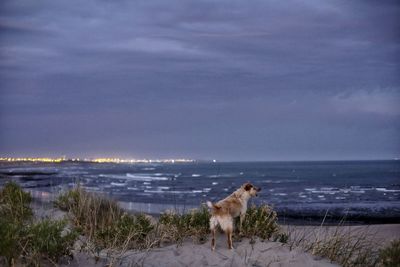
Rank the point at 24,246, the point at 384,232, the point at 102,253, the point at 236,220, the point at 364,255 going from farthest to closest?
the point at 384,232
the point at 236,220
the point at 364,255
the point at 102,253
the point at 24,246

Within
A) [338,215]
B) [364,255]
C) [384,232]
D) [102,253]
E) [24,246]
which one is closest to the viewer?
[24,246]

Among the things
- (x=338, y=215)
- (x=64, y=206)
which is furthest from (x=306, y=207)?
Answer: (x=64, y=206)

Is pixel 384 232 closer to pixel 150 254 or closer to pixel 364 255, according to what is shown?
pixel 364 255

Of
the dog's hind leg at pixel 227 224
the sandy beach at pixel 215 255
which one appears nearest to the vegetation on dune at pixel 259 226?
the sandy beach at pixel 215 255

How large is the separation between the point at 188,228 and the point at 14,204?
426cm

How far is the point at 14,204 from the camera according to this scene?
11.4m

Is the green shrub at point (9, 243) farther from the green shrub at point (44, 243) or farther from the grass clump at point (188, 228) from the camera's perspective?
the grass clump at point (188, 228)

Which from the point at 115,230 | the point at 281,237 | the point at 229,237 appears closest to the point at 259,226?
the point at 281,237

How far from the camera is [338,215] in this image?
21.7 m

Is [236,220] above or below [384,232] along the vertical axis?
above

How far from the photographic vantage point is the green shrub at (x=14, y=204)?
10.5 m

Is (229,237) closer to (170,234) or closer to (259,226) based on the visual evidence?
(259,226)

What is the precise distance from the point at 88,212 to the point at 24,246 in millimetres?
4097

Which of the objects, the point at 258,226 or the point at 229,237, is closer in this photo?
the point at 229,237
